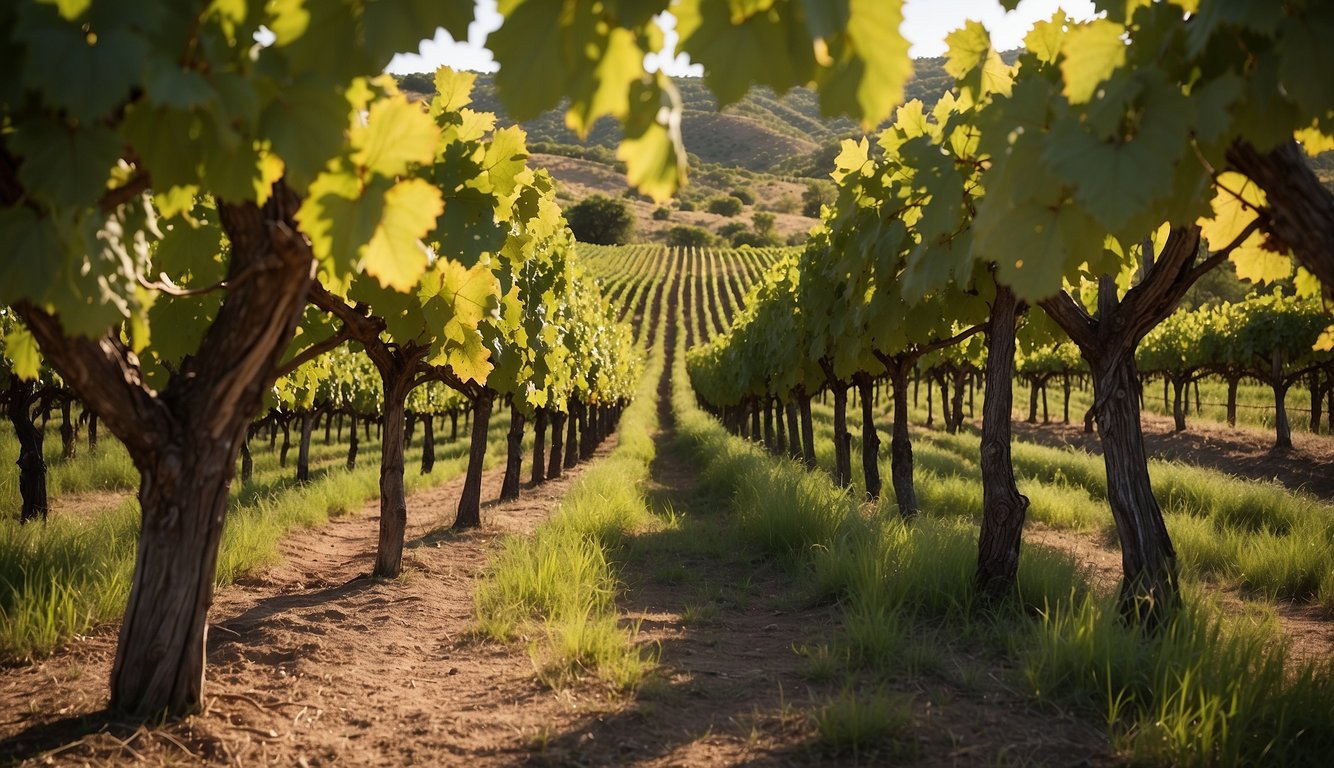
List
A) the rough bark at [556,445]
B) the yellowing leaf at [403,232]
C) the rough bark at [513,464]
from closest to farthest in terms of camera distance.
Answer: the yellowing leaf at [403,232] → the rough bark at [513,464] → the rough bark at [556,445]

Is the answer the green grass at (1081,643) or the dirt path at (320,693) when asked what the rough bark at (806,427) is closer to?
the green grass at (1081,643)

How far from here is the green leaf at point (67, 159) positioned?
1760 millimetres

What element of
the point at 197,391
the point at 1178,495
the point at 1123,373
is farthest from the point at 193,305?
the point at 1178,495

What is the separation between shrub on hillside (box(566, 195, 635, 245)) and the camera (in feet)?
339

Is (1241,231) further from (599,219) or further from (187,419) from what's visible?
(599,219)

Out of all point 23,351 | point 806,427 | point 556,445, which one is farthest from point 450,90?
point 556,445

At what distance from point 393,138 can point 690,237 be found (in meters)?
110

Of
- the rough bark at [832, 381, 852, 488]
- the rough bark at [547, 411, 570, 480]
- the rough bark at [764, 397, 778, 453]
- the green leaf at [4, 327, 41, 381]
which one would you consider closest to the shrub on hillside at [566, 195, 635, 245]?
the rough bark at [764, 397, 778, 453]

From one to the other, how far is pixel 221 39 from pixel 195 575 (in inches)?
72.6

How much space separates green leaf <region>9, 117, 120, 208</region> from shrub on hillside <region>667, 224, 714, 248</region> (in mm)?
106270

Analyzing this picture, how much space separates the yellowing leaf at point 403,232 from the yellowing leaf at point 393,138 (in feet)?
→ 0.27

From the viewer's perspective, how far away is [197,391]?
261 centimetres

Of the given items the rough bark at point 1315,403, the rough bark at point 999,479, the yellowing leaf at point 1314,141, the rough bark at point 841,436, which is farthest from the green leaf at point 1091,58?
the rough bark at point 1315,403

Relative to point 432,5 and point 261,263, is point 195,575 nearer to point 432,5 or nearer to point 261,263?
point 261,263
